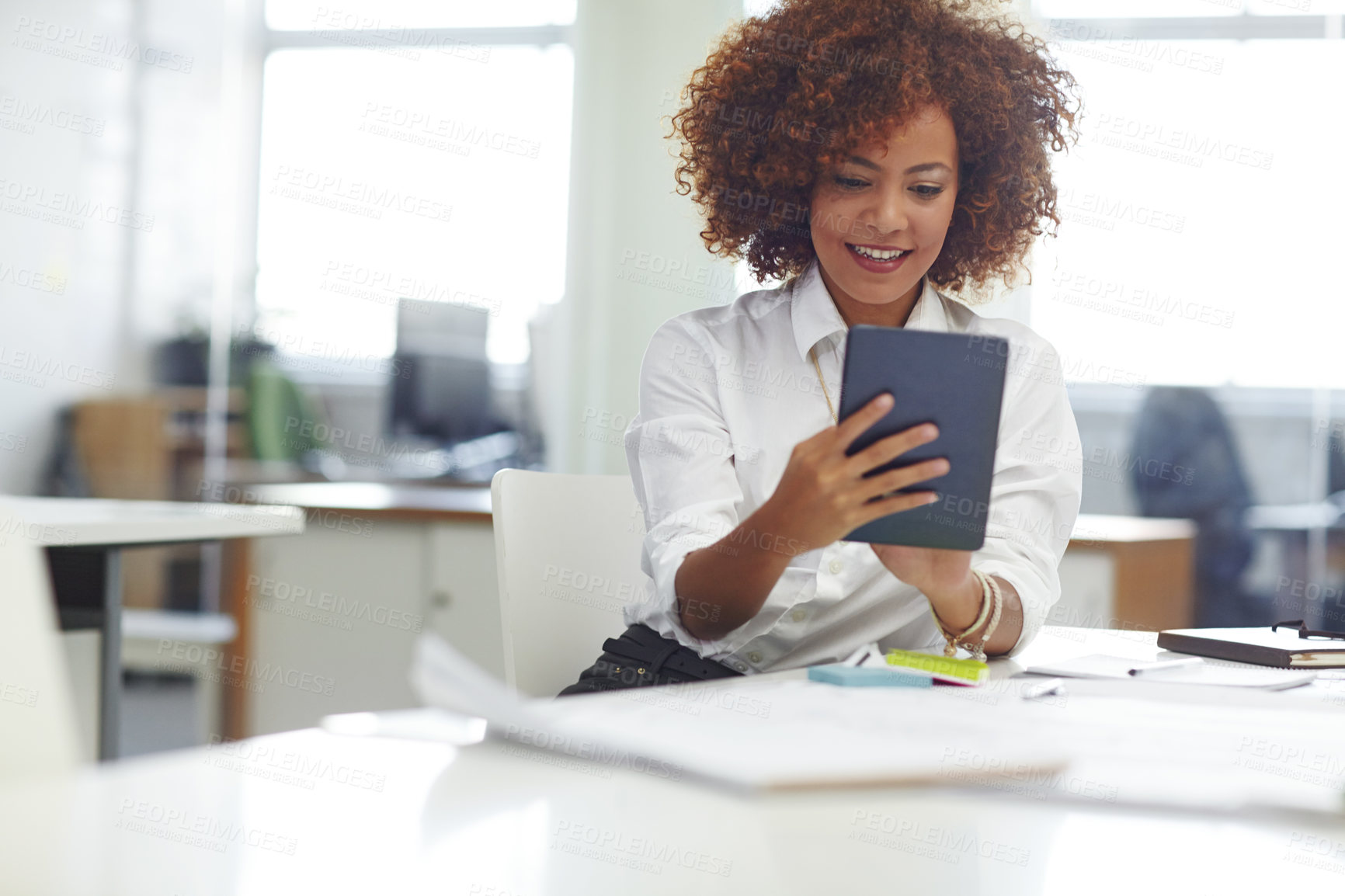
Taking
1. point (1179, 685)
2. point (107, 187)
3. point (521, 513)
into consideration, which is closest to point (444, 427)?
point (107, 187)

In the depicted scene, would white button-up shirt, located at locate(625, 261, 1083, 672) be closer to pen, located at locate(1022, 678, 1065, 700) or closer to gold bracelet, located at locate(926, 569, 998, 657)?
gold bracelet, located at locate(926, 569, 998, 657)

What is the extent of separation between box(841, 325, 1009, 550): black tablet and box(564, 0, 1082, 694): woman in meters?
0.13

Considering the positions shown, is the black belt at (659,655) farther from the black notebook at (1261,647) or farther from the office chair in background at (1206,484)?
the office chair in background at (1206,484)

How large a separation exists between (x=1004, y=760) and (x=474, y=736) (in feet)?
1.00

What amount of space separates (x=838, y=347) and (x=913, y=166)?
0.22 meters

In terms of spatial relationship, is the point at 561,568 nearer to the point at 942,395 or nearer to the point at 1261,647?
the point at 942,395

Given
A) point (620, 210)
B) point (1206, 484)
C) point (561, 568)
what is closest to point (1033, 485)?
point (561, 568)

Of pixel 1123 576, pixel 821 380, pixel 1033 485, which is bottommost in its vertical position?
pixel 1123 576

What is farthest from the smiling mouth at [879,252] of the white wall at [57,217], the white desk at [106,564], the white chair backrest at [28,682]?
the white wall at [57,217]

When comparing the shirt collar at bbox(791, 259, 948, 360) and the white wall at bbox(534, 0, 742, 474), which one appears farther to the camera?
the white wall at bbox(534, 0, 742, 474)

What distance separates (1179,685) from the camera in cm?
93

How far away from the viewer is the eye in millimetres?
1277

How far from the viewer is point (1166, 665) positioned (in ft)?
3.32

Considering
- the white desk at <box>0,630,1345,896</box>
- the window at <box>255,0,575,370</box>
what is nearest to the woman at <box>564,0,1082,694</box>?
the white desk at <box>0,630,1345,896</box>
